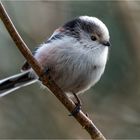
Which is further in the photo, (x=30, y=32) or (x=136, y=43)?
(x=30, y=32)

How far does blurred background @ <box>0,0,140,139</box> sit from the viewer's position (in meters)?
3.92

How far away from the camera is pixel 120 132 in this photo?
3855mm

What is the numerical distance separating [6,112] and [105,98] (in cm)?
85

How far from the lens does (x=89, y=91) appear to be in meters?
4.18

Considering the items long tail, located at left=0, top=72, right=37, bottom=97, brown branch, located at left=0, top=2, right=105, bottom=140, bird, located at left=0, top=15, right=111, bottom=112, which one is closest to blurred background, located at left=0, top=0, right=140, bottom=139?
long tail, located at left=0, top=72, right=37, bottom=97

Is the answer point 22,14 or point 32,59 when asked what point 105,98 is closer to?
point 22,14

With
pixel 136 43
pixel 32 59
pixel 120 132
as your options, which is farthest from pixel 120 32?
pixel 32 59

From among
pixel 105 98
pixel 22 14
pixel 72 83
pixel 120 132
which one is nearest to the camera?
pixel 72 83

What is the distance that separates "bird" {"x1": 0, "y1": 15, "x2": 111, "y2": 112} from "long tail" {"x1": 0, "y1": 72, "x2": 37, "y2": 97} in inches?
0.5

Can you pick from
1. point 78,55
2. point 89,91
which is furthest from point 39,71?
point 89,91

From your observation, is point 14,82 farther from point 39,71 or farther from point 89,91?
point 89,91

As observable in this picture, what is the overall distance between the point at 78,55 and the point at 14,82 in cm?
55

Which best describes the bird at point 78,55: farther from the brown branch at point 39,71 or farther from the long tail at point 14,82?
the brown branch at point 39,71

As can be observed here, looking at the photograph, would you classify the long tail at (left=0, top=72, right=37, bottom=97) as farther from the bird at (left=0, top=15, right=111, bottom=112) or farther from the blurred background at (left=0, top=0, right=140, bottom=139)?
the blurred background at (left=0, top=0, right=140, bottom=139)
